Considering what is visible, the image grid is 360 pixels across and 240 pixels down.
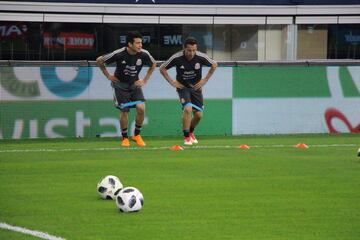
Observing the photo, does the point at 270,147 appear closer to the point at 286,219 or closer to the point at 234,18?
the point at 286,219

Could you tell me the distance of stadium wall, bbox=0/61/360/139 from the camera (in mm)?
20656

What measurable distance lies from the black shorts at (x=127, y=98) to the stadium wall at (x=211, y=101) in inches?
86.2

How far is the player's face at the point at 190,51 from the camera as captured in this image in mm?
18959

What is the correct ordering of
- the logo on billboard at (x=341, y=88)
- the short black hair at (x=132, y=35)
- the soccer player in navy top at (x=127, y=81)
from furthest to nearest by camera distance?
the logo on billboard at (x=341, y=88)
the soccer player in navy top at (x=127, y=81)
the short black hair at (x=132, y=35)

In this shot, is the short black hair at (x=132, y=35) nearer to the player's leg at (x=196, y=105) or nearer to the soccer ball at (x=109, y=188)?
the player's leg at (x=196, y=105)

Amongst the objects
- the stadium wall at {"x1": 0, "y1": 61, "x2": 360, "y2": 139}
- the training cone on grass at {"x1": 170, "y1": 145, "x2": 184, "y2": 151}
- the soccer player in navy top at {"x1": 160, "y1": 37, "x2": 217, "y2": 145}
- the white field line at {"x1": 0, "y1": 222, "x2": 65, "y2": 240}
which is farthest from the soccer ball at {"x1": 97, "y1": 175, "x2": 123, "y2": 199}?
the stadium wall at {"x1": 0, "y1": 61, "x2": 360, "y2": 139}

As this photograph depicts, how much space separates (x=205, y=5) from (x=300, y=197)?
24.8 meters

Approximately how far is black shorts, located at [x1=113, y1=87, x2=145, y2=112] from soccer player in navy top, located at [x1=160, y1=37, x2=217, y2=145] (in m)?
0.74

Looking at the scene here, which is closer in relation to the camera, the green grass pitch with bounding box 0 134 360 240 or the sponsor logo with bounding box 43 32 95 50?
the green grass pitch with bounding box 0 134 360 240

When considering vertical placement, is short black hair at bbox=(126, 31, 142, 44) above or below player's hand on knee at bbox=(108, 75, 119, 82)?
above

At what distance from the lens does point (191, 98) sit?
63.5 ft

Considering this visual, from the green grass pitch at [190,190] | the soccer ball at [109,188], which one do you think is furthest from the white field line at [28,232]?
the soccer ball at [109,188]

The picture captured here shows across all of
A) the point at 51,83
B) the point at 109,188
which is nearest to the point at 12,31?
the point at 51,83

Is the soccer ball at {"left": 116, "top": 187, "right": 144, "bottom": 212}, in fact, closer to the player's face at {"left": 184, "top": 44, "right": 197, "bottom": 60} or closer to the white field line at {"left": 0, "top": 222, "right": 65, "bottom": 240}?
the white field line at {"left": 0, "top": 222, "right": 65, "bottom": 240}
